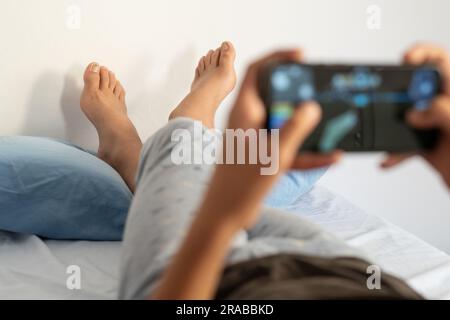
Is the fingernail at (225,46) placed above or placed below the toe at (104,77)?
above

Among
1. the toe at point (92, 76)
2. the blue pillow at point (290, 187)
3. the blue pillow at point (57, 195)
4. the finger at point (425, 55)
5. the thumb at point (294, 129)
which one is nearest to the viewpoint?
the thumb at point (294, 129)

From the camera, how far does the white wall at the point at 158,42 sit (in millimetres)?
1292

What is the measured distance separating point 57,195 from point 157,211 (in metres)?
0.39

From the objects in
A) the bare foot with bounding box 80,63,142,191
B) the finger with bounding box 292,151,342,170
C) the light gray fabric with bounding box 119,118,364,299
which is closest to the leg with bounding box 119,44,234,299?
the light gray fabric with bounding box 119,118,364,299

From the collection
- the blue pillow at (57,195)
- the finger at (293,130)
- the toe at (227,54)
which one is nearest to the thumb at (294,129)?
the finger at (293,130)

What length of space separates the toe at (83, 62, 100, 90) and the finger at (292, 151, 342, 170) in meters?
0.89

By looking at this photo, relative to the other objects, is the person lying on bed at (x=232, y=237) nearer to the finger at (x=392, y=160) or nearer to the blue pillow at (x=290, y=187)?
the finger at (x=392, y=160)

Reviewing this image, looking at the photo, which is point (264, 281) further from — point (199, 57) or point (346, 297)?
point (199, 57)

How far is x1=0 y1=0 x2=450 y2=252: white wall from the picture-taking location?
1292 millimetres

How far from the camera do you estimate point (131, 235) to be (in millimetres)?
710

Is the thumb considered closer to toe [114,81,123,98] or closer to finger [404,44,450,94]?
finger [404,44,450,94]

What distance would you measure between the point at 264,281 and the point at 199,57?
0.87 meters

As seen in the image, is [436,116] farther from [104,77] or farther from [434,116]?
[104,77]

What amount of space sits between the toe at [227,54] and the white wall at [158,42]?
0.03m
